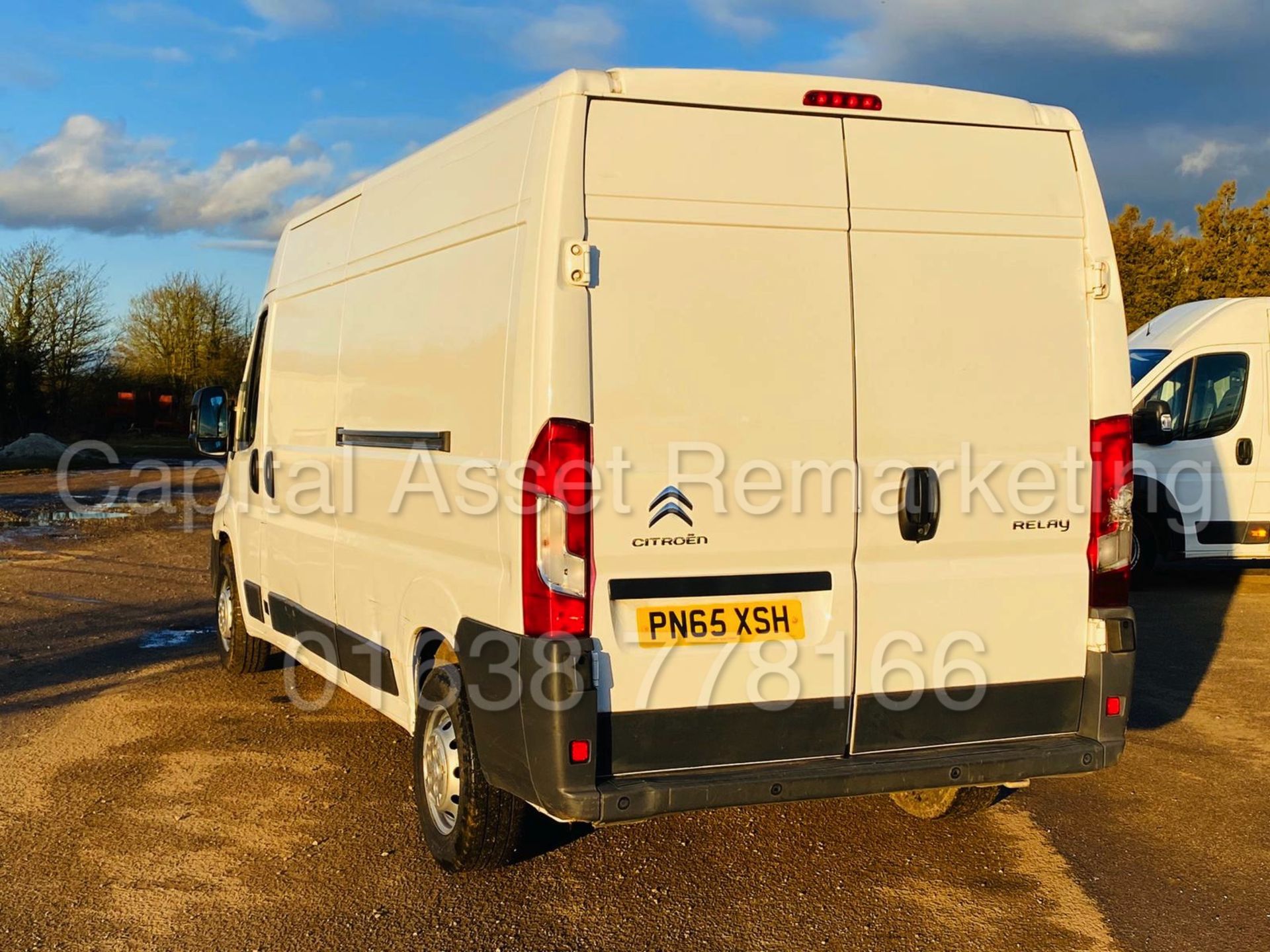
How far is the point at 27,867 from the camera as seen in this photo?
5145 millimetres

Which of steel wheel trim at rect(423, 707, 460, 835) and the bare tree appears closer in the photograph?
steel wheel trim at rect(423, 707, 460, 835)

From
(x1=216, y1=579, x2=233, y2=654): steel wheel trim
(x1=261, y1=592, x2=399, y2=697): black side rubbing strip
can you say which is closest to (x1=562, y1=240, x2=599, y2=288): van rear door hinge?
(x1=261, y1=592, x2=399, y2=697): black side rubbing strip

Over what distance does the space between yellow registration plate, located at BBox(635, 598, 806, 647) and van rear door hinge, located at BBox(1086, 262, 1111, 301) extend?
162 cm

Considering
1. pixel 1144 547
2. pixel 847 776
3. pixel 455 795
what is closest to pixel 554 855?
pixel 455 795

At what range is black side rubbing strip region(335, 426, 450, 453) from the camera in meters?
4.99

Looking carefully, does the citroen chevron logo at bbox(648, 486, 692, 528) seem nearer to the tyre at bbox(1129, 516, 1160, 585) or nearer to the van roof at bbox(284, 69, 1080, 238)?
the van roof at bbox(284, 69, 1080, 238)

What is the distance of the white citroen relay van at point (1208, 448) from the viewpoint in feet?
39.9

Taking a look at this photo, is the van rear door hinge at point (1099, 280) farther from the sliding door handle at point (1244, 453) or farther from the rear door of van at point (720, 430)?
the sliding door handle at point (1244, 453)

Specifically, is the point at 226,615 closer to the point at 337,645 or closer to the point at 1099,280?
the point at 337,645

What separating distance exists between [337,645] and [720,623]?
101 inches

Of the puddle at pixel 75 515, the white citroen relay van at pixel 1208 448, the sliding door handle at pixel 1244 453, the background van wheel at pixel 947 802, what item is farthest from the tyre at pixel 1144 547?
the puddle at pixel 75 515

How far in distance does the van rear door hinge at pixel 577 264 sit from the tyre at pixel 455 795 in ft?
5.20

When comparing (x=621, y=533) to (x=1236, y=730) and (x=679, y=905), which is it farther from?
(x=1236, y=730)

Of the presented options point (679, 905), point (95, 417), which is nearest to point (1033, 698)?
point (679, 905)
